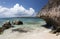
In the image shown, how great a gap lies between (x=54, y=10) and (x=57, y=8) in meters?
0.34

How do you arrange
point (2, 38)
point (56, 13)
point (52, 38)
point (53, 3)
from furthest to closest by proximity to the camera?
point (53, 3)
point (56, 13)
point (2, 38)
point (52, 38)

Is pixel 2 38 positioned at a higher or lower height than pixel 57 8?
lower

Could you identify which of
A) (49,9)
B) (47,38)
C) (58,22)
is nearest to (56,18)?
(58,22)

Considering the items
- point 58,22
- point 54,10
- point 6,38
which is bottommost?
point 6,38

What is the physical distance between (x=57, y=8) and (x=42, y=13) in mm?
1917

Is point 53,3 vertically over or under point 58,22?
over

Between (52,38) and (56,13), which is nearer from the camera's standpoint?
(52,38)

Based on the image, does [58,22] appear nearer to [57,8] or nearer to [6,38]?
[57,8]

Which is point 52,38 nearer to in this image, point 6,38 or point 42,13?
point 6,38

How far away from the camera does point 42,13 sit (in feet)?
43.9

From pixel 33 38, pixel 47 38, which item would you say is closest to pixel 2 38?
pixel 33 38

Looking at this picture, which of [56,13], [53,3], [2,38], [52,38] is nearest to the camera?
Answer: [52,38]

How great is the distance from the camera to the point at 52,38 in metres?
8.95

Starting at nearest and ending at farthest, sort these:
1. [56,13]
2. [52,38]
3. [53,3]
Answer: [52,38], [56,13], [53,3]
